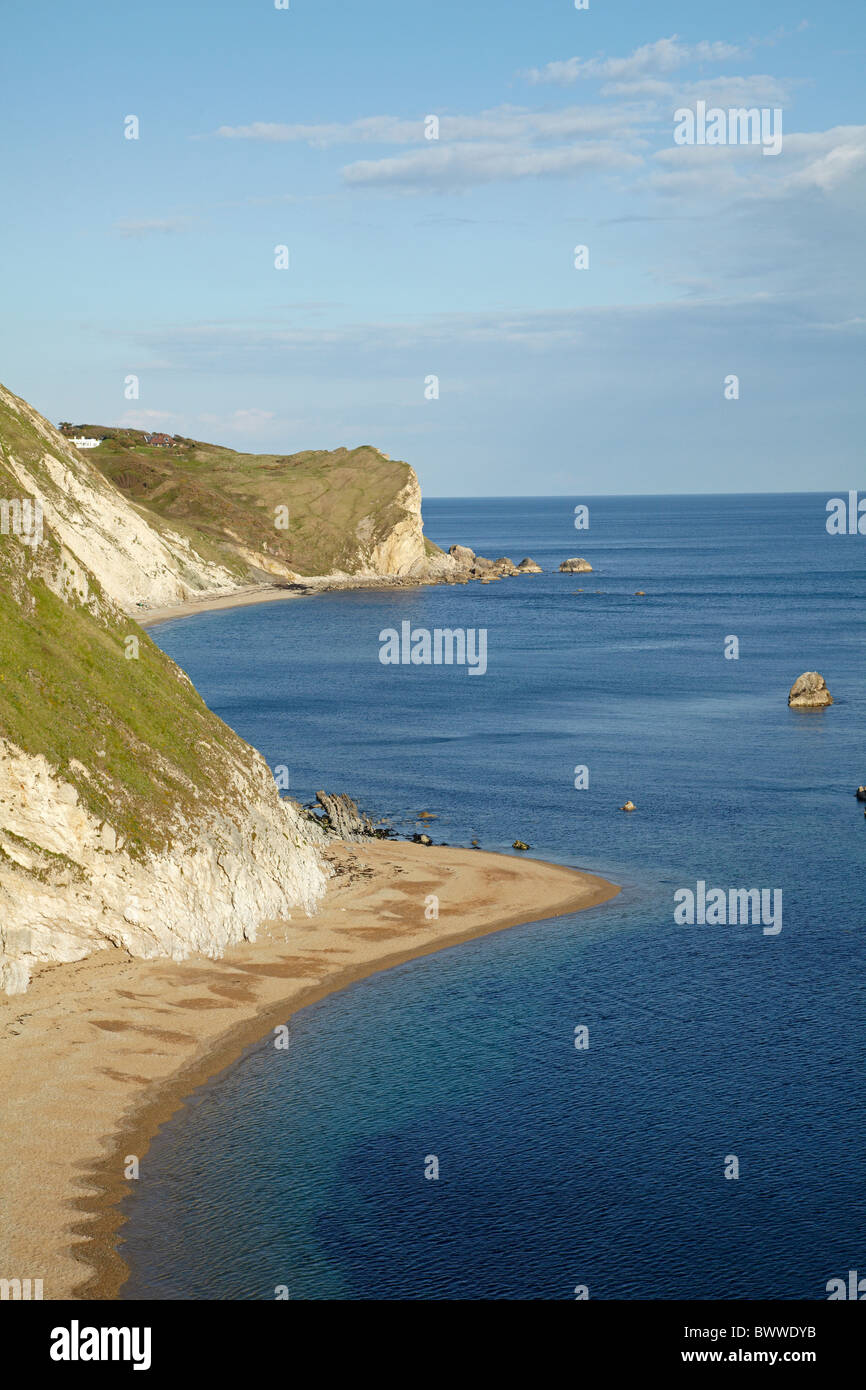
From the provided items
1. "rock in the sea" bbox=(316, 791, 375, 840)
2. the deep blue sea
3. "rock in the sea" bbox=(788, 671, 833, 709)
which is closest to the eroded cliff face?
the deep blue sea

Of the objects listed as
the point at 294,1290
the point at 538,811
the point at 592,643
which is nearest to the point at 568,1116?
the point at 294,1290

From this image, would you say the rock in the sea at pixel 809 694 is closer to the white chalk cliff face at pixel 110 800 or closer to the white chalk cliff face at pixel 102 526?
the white chalk cliff face at pixel 110 800

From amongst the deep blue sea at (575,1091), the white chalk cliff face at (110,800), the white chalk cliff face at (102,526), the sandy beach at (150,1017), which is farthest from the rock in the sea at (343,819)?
the white chalk cliff face at (102,526)

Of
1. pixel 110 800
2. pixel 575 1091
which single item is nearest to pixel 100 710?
pixel 110 800

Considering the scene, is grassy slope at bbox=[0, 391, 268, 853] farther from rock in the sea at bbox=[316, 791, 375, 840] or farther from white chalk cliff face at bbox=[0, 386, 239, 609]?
white chalk cliff face at bbox=[0, 386, 239, 609]

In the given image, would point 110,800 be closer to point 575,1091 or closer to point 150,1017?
point 150,1017
